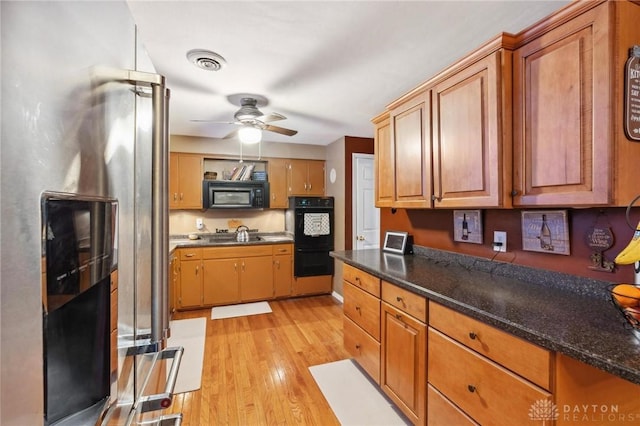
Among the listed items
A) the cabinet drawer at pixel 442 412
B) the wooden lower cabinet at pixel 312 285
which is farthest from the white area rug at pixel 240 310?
the cabinet drawer at pixel 442 412

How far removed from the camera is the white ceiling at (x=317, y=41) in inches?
58.4

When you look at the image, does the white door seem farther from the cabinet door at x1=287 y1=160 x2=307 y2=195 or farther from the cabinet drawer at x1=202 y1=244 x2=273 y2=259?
the cabinet drawer at x1=202 y1=244 x2=273 y2=259

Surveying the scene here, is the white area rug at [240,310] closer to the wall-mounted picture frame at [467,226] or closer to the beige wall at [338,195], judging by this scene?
the beige wall at [338,195]

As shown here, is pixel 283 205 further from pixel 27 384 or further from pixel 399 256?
pixel 27 384

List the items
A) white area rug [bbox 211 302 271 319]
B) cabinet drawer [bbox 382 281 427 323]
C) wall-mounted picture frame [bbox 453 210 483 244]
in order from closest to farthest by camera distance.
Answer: cabinet drawer [bbox 382 281 427 323]
wall-mounted picture frame [bbox 453 210 483 244]
white area rug [bbox 211 302 271 319]

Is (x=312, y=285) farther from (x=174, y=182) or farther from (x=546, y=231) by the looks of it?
(x=546, y=231)

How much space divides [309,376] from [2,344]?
2.36 meters

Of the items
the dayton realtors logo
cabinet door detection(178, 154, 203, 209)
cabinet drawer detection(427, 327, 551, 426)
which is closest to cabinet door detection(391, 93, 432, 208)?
cabinet drawer detection(427, 327, 551, 426)

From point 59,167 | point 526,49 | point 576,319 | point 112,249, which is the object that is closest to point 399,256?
point 576,319

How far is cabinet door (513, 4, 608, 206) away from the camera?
1.16 meters

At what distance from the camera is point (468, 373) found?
52.1 inches

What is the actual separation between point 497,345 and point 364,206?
3.07 meters

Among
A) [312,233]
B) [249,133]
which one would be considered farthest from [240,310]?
[249,133]

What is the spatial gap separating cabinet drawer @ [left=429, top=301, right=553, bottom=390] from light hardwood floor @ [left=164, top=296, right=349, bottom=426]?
1045 mm
